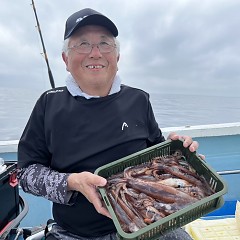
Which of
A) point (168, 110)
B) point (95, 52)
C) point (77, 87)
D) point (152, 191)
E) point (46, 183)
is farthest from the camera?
point (168, 110)

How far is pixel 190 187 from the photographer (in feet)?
3.27

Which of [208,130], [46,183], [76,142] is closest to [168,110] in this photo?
[208,130]

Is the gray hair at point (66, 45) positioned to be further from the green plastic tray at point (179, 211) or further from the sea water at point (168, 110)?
the sea water at point (168, 110)

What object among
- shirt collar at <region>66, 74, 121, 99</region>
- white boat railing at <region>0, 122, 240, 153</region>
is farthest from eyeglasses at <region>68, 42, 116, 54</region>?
white boat railing at <region>0, 122, 240, 153</region>

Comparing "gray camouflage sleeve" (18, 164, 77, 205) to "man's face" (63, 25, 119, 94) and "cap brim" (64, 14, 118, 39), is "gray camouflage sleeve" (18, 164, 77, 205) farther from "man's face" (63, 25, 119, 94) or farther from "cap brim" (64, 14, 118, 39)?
"cap brim" (64, 14, 118, 39)

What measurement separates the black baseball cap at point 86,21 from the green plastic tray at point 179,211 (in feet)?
2.04

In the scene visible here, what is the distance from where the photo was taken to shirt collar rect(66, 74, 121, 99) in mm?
1409

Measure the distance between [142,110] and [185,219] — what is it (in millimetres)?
715

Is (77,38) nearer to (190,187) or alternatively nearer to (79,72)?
(79,72)

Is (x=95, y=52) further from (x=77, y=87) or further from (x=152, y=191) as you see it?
(x=152, y=191)

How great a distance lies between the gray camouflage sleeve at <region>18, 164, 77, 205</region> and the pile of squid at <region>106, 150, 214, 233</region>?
0.73 ft

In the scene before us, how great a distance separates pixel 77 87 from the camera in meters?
1.43

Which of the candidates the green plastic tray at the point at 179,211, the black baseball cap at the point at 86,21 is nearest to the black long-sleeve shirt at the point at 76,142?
the green plastic tray at the point at 179,211

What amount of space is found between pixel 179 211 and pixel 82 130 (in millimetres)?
636
